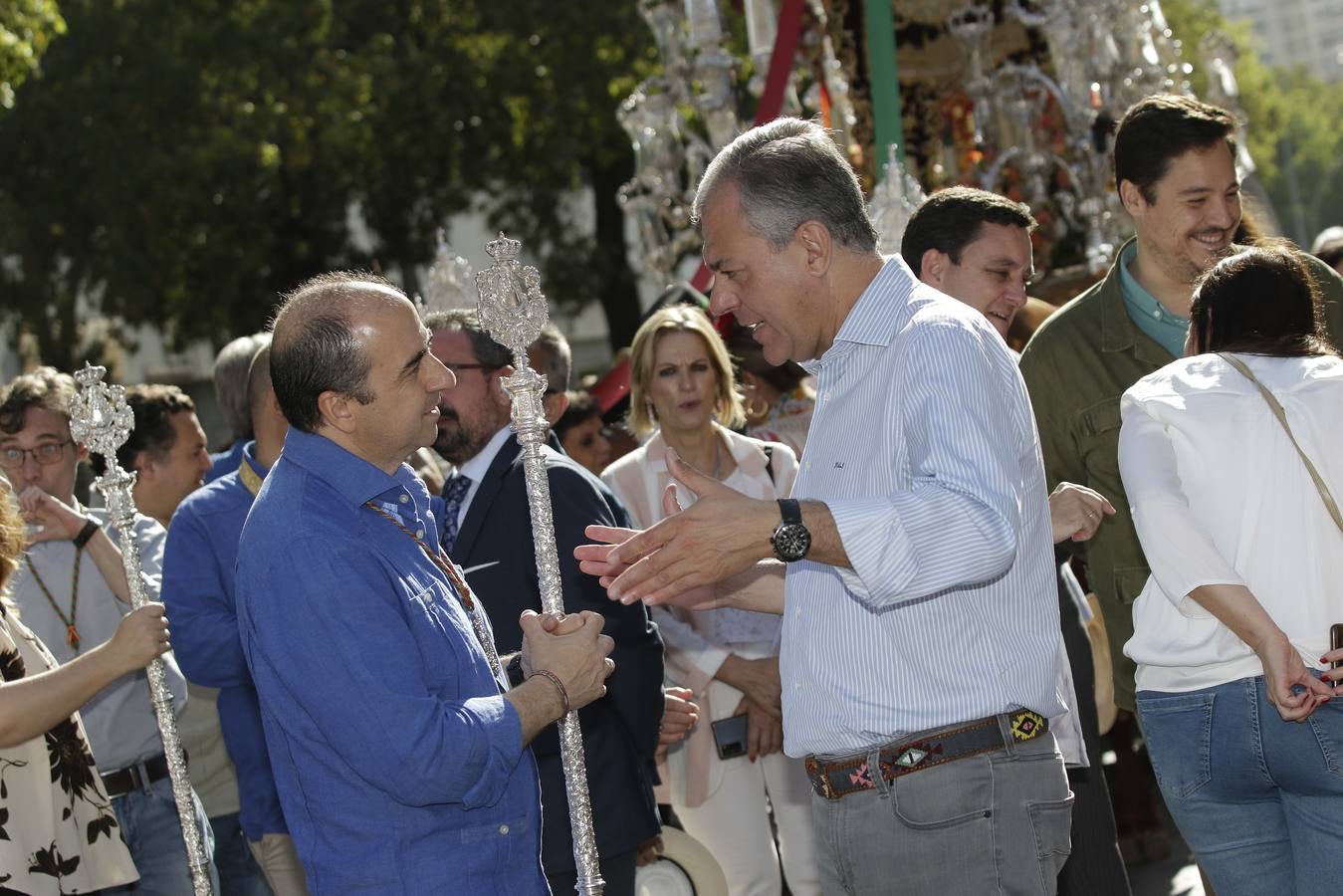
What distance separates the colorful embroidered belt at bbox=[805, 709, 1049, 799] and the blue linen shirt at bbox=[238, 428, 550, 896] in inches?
26.2

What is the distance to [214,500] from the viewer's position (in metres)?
5.18

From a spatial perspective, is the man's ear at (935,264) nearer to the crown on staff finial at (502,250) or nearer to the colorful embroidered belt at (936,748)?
the crown on staff finial at (502,250)

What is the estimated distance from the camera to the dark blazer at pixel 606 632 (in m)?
4.48

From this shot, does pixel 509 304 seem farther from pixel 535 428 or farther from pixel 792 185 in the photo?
pixel 792 185

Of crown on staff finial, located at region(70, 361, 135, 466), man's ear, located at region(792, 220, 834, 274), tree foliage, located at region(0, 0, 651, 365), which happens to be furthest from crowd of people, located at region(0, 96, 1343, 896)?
tree foliage, located at region(0, 0, 651, 365)

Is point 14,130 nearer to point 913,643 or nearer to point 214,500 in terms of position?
point 214,500

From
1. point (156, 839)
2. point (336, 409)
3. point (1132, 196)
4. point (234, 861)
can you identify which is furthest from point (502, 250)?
point (234, 861)

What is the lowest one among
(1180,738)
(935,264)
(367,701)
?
(1180,738)

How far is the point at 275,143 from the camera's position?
75.3 ft

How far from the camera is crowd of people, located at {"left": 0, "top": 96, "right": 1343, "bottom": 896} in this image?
3158mm

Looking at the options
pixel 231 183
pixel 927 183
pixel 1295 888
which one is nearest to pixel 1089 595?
pixel 1295 888

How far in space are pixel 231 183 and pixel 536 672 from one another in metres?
20.6

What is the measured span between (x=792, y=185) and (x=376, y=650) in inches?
47.6

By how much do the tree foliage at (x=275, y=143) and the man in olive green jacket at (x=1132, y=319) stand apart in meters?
18.6
